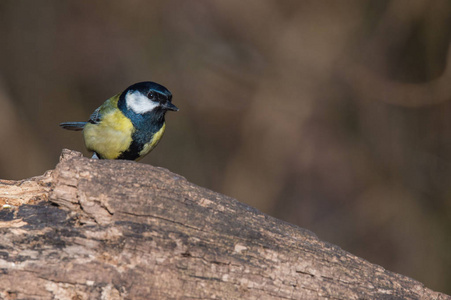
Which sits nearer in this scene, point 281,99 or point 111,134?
point 111,134

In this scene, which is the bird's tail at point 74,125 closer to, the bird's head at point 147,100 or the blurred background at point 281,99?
the bird's head at point 147,100

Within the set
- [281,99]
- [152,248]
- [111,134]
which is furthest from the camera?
[281,99]


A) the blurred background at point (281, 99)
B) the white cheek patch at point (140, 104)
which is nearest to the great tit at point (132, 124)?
the white cheek patch at point (140, 104)

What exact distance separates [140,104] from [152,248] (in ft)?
5.29

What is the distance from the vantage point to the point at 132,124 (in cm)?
344

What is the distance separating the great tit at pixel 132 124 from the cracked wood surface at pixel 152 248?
111 cm

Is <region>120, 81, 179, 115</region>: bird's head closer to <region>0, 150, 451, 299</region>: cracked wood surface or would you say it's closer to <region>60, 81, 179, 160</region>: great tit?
<region>60, 81, 179, 160</region>: great tit

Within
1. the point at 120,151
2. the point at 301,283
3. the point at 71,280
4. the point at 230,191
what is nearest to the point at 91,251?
the point at 71,280

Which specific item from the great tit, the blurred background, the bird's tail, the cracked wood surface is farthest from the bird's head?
the blurred background

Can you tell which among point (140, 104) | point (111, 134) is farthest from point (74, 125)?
point (140, 104)

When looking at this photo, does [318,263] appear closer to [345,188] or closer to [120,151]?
[120,151]

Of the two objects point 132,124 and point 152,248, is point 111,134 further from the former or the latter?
point 152,248

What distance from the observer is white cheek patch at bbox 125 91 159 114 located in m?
3.44

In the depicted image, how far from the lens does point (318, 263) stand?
2268 millimetres
